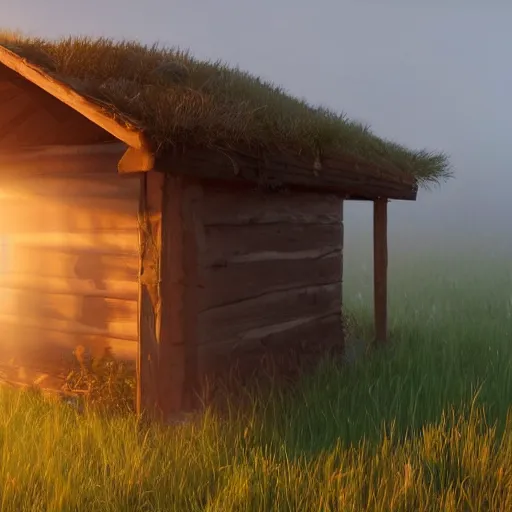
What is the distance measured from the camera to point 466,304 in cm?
1334

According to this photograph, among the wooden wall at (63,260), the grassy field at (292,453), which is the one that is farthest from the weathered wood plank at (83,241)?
the grassy field at (292,453)

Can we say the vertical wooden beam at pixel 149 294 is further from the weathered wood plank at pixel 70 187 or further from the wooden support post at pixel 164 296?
the weathered wood plank at pixel 70 187

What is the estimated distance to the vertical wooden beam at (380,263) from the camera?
845 cm

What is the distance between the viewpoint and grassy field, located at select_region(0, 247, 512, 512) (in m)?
3.75

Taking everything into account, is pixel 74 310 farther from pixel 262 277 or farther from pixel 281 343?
pixel 281 343

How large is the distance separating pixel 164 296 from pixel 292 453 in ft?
4.88

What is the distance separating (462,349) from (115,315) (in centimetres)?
470

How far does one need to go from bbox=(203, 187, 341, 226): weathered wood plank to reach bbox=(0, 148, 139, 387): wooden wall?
0.66 m

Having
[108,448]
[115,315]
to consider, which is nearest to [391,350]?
[115,315]

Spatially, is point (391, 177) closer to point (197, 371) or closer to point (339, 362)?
point (339, 362)

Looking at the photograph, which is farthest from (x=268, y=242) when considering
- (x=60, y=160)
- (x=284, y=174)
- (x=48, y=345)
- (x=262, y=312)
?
(x=48, y=345)

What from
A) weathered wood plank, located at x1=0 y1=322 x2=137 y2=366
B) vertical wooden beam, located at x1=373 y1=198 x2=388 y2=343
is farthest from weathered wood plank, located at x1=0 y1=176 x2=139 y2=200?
vertical wooden beam, located at x1=373 y1=198 x2=388 y2=343

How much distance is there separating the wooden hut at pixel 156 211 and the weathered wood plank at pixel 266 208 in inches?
0.7

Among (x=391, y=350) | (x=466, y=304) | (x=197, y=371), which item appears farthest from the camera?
(x=466, y=304)
